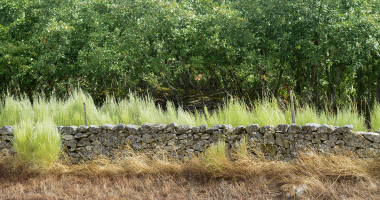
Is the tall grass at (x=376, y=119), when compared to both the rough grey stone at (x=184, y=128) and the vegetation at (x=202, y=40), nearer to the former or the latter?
the vegetation at (x=202, y=40)

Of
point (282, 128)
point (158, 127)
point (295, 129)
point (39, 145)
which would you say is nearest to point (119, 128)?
point (158, 127)

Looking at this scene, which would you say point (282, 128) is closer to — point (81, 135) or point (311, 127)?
point (311, 127)

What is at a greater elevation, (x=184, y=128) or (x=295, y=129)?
(x=184, y=128)

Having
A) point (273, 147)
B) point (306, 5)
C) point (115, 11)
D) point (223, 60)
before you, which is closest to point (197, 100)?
point (223, 60)

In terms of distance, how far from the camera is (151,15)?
10820mm

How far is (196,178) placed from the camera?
5723 mm

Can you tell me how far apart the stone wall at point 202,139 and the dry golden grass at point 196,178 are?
0.63ft

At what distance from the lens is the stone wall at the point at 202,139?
531 cm

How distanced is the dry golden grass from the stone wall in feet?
0.63

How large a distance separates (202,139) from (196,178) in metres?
0.80

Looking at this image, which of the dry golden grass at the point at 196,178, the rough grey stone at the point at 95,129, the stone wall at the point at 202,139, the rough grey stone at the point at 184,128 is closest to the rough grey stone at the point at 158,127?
the stone wall at the point at 202,139

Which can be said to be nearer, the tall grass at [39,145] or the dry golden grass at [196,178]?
the dry golden grass at [196,178]

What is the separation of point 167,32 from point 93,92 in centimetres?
513

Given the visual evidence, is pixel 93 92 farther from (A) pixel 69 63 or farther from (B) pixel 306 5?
(B) pixel 306 5
